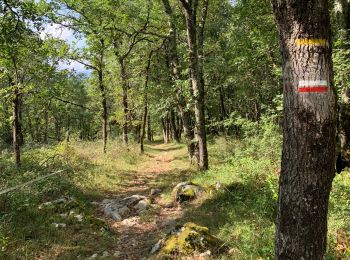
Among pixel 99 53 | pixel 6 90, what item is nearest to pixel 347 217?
pixel 6 90

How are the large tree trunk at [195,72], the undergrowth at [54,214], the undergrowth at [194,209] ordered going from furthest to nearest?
the large tree trunk at [195,72]
the undergrowth at [54,214]
the undergrowth at [194,209]

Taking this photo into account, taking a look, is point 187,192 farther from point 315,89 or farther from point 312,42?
point 312,42

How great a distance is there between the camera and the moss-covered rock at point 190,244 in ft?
17.8

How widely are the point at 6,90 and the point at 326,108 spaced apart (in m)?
12.0

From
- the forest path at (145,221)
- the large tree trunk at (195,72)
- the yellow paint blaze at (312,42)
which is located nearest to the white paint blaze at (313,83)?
the yellow paint blaze at (312,42)

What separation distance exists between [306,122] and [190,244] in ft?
12.0

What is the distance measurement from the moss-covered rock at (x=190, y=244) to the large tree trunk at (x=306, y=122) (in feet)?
9.52

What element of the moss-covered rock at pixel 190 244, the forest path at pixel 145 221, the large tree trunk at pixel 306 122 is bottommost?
the forest path at pixel 145 221

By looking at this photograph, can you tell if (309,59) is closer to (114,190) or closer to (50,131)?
(114,190)

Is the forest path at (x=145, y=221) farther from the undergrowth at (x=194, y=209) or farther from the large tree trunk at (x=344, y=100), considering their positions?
the large tree trunk at (x=344, y=100)

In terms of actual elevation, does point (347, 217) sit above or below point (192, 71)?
below

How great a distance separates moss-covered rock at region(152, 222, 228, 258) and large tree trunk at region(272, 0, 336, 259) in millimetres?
2903

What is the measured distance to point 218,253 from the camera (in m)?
5.41

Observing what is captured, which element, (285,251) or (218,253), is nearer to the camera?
(285,251)
